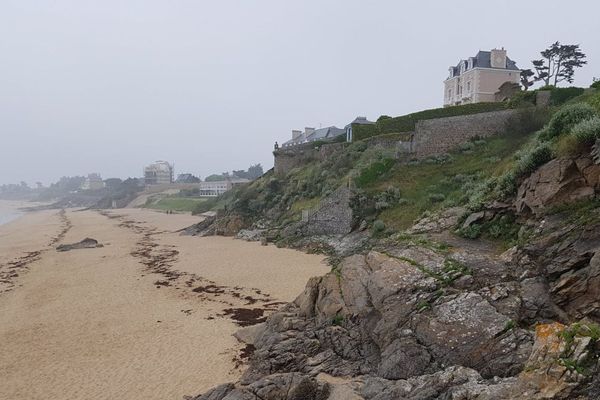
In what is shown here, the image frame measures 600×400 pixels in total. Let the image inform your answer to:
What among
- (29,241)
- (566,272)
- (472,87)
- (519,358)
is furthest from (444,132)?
(29,241)

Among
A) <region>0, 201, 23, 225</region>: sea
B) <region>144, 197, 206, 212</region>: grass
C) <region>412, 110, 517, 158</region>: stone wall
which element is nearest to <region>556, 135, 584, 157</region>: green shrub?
<region>412, 110, 517, 158</region>: stone wall

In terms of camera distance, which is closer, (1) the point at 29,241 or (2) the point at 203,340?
(2) the point at 203,340

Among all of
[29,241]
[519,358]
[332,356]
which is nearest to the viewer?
[519,358]

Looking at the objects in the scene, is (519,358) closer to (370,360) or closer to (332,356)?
(370,360)

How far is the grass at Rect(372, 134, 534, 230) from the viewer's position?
24.7 m

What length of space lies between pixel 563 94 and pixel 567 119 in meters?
19.6

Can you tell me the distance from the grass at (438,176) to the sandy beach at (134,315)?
6.57 m

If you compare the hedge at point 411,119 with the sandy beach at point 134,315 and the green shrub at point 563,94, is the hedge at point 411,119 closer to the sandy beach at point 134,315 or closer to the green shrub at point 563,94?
the green shrub at point 563,94

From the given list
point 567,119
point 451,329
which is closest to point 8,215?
point 451,329

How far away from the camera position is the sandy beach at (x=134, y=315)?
36.5 ft

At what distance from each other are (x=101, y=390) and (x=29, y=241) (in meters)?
38.0

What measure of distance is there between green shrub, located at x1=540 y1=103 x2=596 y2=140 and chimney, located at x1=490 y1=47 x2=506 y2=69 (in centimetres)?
3293

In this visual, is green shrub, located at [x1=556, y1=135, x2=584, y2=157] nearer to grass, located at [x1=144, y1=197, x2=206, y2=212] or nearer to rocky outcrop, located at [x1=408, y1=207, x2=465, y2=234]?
rocky outcrop, located at [x1=408, y1=207, x2=465, y2=234]

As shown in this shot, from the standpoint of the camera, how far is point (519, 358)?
7.70 meters
